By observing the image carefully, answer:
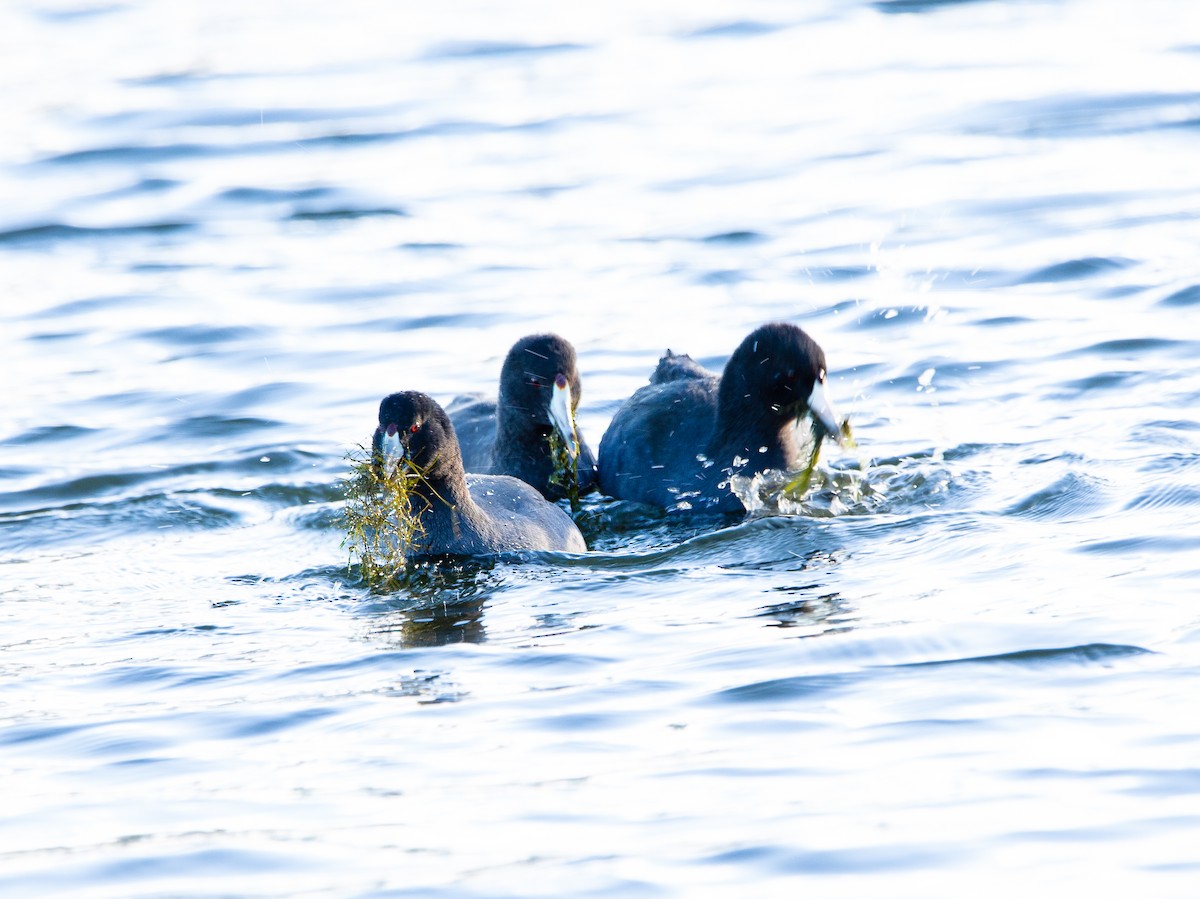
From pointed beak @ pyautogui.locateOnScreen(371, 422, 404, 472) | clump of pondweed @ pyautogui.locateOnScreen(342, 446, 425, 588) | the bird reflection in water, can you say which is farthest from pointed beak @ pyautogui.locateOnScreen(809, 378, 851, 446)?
pointed beak @ pyautogui.locateOnScreen(371, 422, 404, 472)

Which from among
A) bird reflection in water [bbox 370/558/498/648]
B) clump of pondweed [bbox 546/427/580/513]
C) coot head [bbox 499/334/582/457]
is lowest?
bird reflection in water [bbox 370/558/498/648]

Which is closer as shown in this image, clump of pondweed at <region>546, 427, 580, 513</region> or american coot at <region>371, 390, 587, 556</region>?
american coot at <region>371, 390, 587, 556</region>

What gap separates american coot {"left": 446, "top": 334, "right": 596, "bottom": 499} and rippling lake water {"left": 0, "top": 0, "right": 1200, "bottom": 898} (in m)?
0.31

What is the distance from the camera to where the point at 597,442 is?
32.6ft

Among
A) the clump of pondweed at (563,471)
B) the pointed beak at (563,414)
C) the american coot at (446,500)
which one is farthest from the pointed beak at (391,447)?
the clump of pondweed at (563,471)

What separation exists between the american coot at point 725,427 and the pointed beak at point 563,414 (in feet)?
1.09

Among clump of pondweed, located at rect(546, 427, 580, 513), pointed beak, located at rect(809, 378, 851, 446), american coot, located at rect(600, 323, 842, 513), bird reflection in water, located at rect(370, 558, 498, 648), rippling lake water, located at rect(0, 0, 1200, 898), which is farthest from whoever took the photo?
clump of pondweed, located at rect(546, 427, 580, 513)

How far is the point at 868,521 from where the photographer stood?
761 centimetres

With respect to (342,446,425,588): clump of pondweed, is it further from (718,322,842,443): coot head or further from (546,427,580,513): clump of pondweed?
(718,322,842,443): coot head

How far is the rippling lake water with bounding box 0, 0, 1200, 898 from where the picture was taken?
457 cm

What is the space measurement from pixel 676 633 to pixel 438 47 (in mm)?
14013

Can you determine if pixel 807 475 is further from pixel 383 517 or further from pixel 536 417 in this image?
pixel 383 517

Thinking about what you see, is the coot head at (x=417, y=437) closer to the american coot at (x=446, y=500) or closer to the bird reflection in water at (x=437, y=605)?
the american coot at (x=446, y=500)

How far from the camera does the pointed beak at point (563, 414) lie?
8.31m
